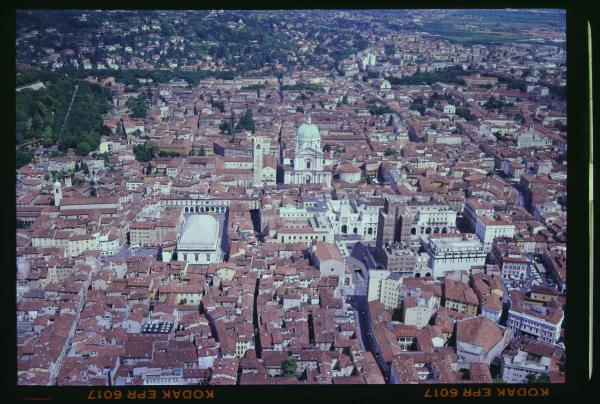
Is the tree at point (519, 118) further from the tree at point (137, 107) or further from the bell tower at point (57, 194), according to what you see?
the bell tower at point (57, 194)

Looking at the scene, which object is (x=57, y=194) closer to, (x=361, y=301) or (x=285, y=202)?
(x=285, y=202)

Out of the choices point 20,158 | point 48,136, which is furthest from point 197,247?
point 20,158

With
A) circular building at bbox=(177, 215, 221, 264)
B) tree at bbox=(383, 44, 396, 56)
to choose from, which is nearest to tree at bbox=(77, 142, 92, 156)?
circular building at bbox=(177, 215, 221, 264)

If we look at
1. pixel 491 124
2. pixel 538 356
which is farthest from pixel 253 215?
pixel 491 124

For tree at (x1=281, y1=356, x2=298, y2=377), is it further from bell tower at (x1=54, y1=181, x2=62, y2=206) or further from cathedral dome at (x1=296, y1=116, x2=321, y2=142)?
cathedral dome at (x1=296, y1=116, x2=321, y2=142)

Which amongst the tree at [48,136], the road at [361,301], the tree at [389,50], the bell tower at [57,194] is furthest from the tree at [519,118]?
the tree at [48,136]
